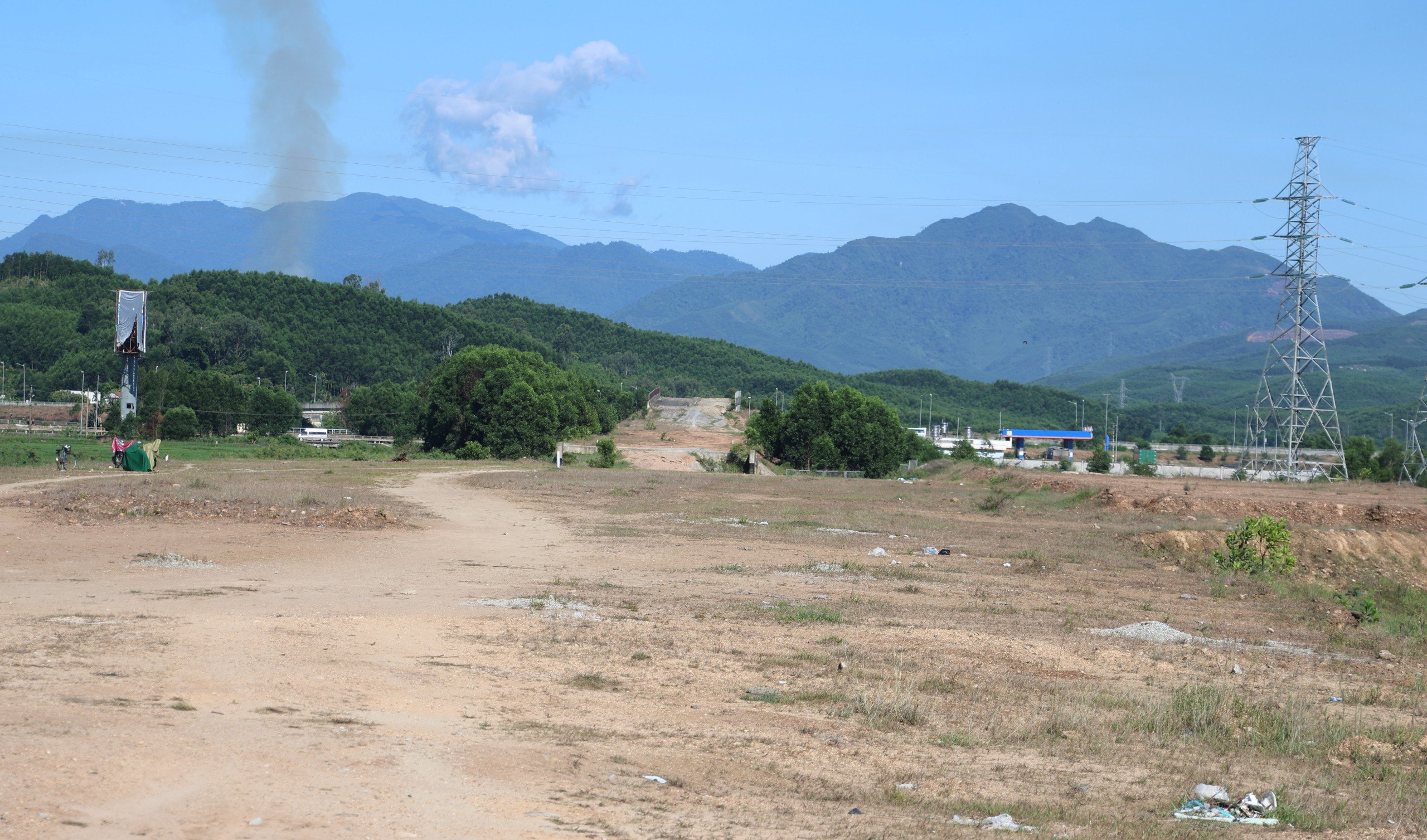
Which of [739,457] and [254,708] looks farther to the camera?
[739,457]

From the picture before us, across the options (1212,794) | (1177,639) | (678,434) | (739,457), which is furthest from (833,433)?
(1212,794)

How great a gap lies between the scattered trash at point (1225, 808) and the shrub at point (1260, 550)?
19476 mm

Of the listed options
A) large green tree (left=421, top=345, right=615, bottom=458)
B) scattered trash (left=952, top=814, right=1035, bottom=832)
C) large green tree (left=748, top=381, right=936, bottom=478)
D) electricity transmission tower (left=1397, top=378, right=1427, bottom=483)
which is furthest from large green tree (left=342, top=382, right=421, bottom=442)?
scattered trash (left=952, top=814, right=1035, bottom=832)

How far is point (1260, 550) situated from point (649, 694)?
21608 millimetres

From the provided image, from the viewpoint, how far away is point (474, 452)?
74.9 meters

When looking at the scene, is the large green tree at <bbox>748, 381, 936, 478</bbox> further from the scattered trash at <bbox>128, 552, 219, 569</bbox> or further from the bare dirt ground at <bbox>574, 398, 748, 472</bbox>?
the scattered trash at <bbox>128, 552, 219, 569</bbox>

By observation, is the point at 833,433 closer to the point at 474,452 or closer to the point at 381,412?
the point at 474,452

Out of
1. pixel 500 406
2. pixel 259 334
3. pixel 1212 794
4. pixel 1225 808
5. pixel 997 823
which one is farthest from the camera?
pixel 259 334

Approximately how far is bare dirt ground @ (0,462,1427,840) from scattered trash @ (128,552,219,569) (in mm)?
383

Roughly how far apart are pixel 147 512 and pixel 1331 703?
24.5 m

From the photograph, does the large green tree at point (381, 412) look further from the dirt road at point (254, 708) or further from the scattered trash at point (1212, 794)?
the scattered trash at point (1212, 794)

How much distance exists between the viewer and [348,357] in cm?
15912

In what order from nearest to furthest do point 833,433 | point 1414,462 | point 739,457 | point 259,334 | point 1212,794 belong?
point 1212,794, point 1414,462, point 739,457, point 833,433, point 259,334

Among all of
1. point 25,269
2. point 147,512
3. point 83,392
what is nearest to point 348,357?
point 83,392
